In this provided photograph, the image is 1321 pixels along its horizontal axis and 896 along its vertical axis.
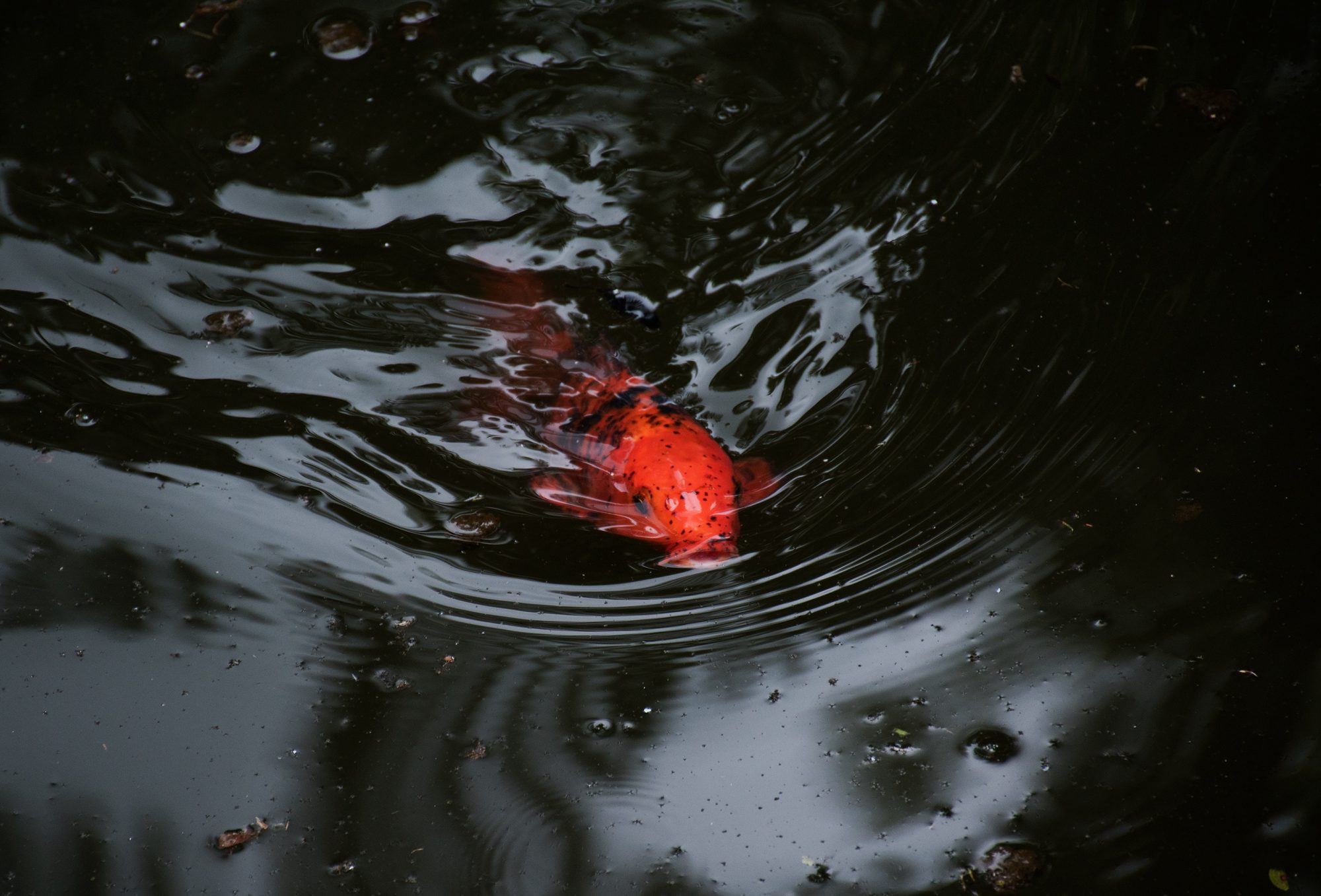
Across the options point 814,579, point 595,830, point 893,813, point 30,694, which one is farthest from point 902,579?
point 30,694

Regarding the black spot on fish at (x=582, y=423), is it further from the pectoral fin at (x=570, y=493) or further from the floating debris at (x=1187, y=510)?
the floating debris at (x=1187, y=510)

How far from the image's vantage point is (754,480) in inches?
109

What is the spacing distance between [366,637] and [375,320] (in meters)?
1.24

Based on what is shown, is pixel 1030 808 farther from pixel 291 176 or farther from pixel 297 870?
pixel 291 176

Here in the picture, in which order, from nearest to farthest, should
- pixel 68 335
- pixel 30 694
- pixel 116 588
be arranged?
pixel 30 694, pixel 116 588, pixel 68 335

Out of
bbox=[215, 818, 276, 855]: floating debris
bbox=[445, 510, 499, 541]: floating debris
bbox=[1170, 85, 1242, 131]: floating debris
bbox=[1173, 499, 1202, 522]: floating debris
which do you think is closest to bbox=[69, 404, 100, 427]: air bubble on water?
bbox=[445, 510, 499, 541]: floating debris

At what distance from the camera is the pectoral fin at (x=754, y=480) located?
2.73 metres

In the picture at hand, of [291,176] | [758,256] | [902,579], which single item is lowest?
[902,579]

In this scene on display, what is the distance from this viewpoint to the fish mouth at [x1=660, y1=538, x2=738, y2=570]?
8.35 feet

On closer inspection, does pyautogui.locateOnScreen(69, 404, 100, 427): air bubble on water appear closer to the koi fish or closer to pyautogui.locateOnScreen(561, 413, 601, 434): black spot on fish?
the koi fish

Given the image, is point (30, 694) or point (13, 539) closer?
point (30, 694)

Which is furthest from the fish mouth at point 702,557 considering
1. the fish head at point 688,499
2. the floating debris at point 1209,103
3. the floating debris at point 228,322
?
the floating debris at point 1209,103

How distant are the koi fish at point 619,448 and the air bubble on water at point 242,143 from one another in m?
1.06

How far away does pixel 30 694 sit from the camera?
2.24 metres
